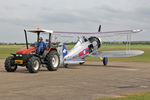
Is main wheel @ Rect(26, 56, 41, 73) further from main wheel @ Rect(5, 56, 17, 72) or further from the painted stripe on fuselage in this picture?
the painted stripe on fuselage

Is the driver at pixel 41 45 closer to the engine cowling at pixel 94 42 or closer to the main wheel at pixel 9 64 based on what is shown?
the main wheel at pixel 9 64

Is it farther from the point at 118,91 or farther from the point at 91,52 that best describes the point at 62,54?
the point at 118,91

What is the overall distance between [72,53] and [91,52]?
151 inches

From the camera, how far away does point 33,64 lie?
52.6 feet

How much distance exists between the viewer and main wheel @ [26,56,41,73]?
52.1 feet

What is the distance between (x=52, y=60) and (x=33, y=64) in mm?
2055

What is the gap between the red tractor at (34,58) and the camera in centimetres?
1630

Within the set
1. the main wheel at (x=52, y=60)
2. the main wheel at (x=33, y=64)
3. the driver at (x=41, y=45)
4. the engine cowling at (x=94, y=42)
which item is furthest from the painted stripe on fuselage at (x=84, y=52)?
the main wheel at (x=33, y=64)

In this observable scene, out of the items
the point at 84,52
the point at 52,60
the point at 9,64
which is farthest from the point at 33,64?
the point at 84,52

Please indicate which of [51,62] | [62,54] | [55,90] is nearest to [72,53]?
[62,54]

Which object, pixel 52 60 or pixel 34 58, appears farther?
pixel 52 60

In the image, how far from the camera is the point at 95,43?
24625mm

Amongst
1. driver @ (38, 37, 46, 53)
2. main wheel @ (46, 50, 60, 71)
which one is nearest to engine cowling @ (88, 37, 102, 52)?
main wheel @ (46, 50, 60, 71)

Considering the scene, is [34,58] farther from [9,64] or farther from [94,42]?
[94,42]
